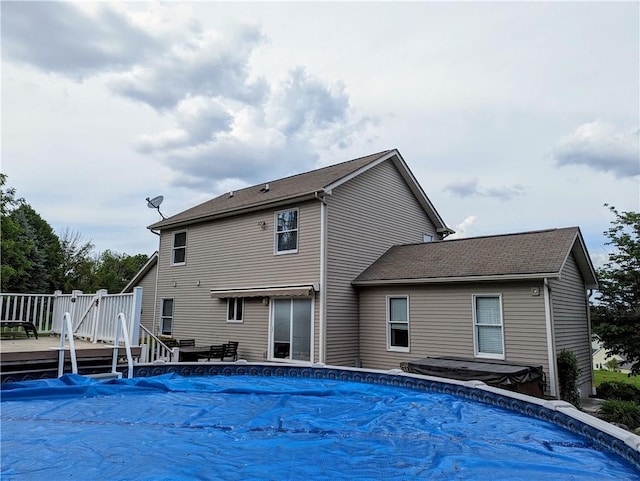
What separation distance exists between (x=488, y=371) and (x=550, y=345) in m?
1.84

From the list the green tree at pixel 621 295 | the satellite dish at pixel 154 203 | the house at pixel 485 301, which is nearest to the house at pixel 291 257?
the house at pixel 485 301

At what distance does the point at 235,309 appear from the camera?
14.2m

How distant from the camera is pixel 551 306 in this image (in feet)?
31.5

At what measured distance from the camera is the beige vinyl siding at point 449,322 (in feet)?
31.7

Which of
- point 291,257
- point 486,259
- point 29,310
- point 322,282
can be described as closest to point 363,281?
point 322,282

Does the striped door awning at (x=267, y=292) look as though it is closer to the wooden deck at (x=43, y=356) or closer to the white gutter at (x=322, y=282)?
the white gutter at (x=322, y=282)

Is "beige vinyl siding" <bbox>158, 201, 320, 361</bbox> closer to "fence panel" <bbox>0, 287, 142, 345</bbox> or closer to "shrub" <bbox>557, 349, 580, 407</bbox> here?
"fence panel" <bbox>0, 287, 142, 345</bbox>

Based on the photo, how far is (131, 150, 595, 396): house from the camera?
10172 millimetres

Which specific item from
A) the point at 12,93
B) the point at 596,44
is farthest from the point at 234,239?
the point at 596,44

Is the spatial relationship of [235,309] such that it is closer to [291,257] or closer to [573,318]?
[291,257]

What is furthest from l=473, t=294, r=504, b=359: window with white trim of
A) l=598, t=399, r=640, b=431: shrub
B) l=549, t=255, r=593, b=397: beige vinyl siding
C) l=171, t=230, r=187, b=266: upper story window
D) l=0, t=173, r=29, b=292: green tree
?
l=0, t=173, r=29, b=292: green tree

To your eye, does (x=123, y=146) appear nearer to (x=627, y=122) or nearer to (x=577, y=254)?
(x=577, y=254)

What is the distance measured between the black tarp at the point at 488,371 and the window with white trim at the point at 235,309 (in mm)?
6259

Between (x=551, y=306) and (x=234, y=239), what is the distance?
976 cm
